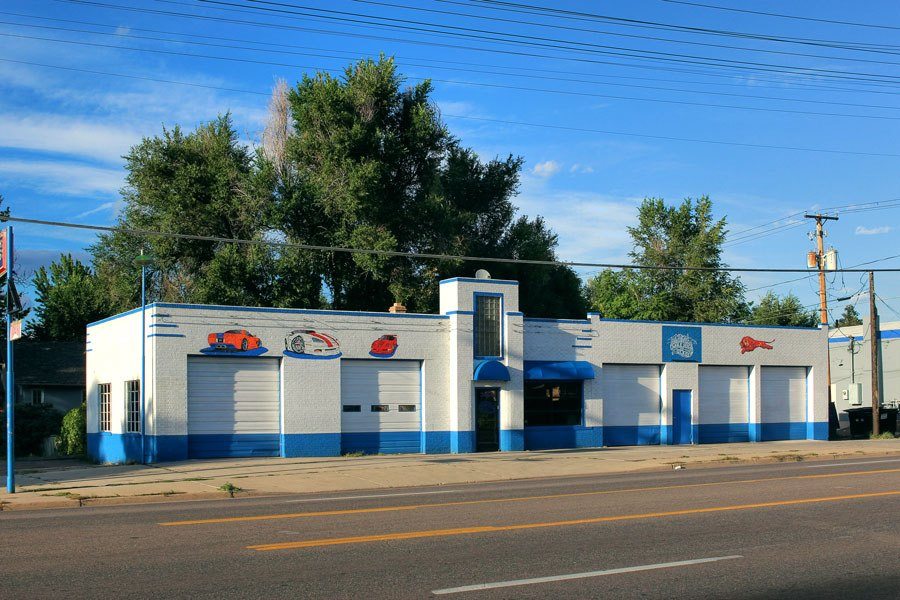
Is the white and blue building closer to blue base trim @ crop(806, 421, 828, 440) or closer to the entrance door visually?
the entrance door

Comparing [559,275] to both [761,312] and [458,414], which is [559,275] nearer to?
[458,414]

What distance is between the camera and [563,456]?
28.4 metres

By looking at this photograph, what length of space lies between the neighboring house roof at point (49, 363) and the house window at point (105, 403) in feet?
52.6

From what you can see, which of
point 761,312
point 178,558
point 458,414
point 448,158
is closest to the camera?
point 178,558

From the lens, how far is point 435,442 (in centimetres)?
3005

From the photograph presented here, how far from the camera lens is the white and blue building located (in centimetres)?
2677

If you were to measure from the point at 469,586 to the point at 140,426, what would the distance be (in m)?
20.1

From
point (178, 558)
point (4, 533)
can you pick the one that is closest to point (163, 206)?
point (4, 533)

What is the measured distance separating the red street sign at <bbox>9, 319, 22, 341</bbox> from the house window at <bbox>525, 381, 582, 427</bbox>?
17.5 metres

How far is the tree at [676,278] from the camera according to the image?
64.8 meters

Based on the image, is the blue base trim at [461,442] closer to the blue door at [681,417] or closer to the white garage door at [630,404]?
the white garage door at [630,404]

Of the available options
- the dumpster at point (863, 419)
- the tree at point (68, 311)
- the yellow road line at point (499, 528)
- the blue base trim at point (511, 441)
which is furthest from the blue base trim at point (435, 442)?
the tree at point (68, 311)

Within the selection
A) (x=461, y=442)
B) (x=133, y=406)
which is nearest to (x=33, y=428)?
(x=133, y=406)

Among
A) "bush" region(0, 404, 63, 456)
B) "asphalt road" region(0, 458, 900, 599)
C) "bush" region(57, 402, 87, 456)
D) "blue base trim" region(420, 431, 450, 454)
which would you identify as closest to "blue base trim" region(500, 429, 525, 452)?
"blue base trim" region(420, 431, 450, 454)
